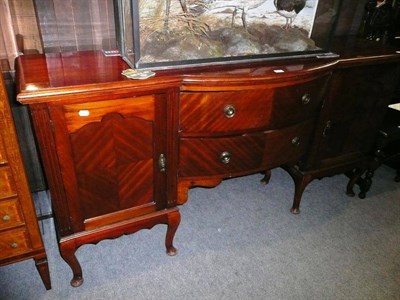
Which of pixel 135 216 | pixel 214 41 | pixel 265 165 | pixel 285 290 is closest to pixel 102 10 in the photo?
pixel 214 41

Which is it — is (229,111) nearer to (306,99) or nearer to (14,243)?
(306,99)

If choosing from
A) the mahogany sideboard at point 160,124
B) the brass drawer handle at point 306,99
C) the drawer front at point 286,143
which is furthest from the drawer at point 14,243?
the brass drawer handle at point 306,99

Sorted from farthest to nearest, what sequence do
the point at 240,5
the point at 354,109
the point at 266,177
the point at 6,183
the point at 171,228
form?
the point at 266,177, the point at 354,109, the point at 171,228, the point at 240,5, the point at 6,183

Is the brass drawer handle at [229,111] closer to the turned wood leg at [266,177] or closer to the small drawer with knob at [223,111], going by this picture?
the small drawer with knob at [223,111]

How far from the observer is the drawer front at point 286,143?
5.11ft

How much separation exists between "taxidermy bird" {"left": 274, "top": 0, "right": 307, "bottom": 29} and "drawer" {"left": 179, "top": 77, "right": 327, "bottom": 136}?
1.09 feet

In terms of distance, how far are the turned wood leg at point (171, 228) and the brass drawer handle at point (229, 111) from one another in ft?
1.77

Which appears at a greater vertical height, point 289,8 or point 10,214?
point 289,8

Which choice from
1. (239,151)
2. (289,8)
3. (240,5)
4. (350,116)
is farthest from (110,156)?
(350,116)

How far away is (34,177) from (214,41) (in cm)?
132

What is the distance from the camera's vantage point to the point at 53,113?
3.53 feet

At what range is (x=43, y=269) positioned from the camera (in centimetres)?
143

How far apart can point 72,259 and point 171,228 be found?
48 cm

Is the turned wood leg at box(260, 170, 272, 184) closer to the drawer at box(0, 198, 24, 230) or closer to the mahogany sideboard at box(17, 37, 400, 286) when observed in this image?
the mahogany sideboard at box(17, 37, 400, 286)
